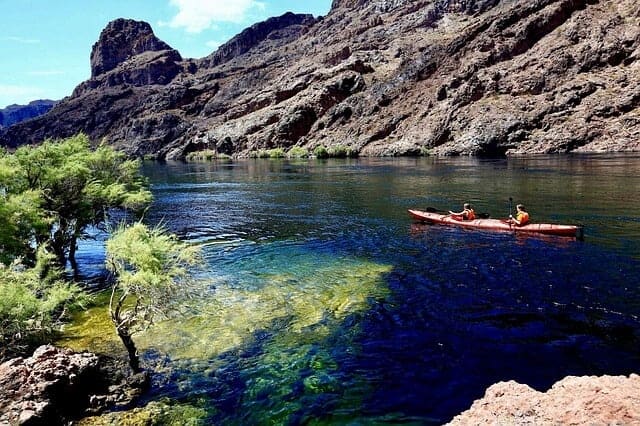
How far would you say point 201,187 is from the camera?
70.2 metres

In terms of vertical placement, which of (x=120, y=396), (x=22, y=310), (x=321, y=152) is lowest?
(x=120, y=396)

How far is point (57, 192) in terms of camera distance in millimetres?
24438

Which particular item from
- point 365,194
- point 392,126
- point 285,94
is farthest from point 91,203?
point 285,94

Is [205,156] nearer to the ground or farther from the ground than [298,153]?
farther from the ground

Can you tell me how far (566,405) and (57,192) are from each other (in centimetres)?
2485

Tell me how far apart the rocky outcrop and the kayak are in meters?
24.0

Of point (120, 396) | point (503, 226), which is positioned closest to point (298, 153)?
point (503, 226)

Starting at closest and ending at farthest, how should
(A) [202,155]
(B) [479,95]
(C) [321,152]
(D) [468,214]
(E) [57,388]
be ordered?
(E) [57,388] → (D) [468,214] → (B) [479,95] → (C) [321,152] → (A) [202,155]

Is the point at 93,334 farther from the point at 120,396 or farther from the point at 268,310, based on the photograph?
the point at 268,310

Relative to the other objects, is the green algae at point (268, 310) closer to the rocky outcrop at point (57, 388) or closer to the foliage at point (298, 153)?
the rocky outcrop at point (57, 388)

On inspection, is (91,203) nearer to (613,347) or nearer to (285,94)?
(613,347)

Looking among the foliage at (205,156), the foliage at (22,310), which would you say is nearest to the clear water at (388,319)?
the foliage at (22,310)

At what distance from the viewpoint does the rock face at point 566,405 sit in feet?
23.2

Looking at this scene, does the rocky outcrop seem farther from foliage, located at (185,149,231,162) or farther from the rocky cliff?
foliage, located at (185,149,231,162)
